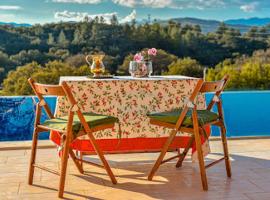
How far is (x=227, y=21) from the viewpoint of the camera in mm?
9305

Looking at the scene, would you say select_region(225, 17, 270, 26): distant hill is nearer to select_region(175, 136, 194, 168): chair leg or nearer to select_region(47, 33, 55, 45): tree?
select_region(47, 33, 55, 45): tree

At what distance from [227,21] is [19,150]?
21.2 feet

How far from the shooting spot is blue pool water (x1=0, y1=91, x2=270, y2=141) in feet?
17.4

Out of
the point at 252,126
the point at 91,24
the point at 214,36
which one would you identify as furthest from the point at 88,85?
the point at 214,36

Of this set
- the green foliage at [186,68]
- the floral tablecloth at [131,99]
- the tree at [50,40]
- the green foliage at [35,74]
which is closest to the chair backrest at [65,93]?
the floral tablecloth at [131,99]

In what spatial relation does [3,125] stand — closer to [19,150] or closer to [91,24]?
[19,150]

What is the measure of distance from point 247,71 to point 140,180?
16.2 ft

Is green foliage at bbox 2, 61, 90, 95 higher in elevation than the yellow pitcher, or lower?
lower

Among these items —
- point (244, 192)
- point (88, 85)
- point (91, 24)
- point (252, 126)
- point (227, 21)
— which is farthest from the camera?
point (227, 21)

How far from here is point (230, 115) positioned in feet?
20.0

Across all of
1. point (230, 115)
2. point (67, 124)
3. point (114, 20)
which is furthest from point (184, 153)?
point (114, 20)

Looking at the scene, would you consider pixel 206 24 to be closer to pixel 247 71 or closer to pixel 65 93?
pixel 247 71

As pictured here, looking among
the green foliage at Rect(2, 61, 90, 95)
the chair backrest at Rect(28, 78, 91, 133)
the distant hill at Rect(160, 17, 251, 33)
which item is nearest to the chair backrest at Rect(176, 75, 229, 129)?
the chair backrest at Rect(28, 78, 91, 133)

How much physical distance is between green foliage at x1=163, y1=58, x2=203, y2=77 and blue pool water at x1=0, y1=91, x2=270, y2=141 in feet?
4.35
